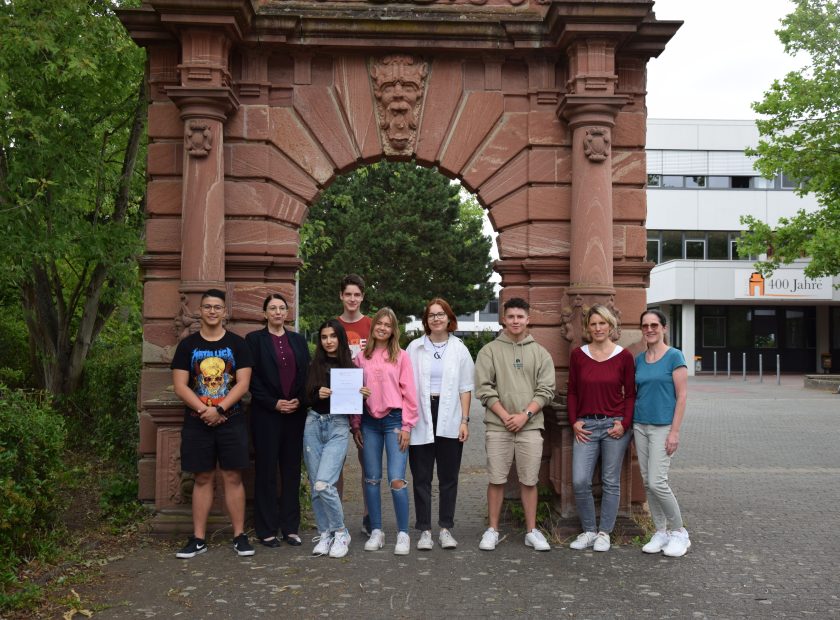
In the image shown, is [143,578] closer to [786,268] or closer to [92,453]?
[92,453]

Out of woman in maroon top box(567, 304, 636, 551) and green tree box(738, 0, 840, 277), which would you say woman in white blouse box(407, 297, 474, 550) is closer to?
woman in maroon top box(567, 304, 636, 551)

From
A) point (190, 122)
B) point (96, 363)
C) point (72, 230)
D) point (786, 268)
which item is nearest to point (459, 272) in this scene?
point (786, 268)

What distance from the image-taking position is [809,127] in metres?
23.8

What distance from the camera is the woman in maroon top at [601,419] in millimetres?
6730

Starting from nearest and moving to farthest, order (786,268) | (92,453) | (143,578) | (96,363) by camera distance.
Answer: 1. (143,578)
2. (92,453)
3. (96,363)
4. (786,268)

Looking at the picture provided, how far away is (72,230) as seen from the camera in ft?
33.8

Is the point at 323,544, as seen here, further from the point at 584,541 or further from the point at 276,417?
the point at 584,541

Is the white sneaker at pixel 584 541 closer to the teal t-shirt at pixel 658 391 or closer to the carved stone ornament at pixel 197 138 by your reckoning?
the teal t-shirt at pixel 658 391

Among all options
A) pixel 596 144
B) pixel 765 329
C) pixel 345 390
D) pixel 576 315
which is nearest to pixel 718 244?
pixel 765 329

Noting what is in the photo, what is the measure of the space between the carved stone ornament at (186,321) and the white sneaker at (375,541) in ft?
7.54

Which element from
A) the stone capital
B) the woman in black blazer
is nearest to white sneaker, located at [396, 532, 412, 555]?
the woman in black blazer

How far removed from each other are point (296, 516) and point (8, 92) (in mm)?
5630

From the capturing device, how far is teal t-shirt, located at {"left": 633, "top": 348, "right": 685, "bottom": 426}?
6.59 m

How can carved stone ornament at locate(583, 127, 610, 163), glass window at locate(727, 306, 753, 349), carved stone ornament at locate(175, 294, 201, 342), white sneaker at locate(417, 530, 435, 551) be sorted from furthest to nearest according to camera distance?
glass window at locate(727, 306, 753, 349)
carved stone ornament at locate(583, 127, 610, 163)
carved stone ornament at locate(175, 294, 201, 342)
white sneaker at locate(417, 530, 435, 551)
